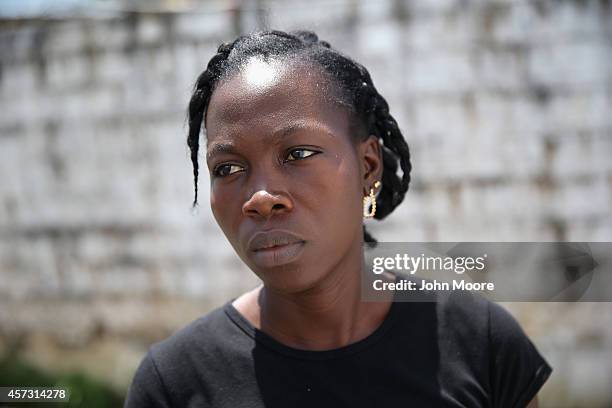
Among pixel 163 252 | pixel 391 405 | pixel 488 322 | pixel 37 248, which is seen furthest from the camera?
pixel 37 248

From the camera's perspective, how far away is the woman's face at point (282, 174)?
5.25 feet

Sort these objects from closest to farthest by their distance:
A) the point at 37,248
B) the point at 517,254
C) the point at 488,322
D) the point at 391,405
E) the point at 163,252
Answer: the point at 391,405
the point at 488,322
the point at 517,254
the point at 163,252
the point at 37,248

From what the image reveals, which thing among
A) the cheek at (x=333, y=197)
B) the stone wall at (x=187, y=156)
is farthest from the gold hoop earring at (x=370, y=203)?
the stone wall at (x=187, y=156)

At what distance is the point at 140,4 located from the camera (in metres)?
4.86

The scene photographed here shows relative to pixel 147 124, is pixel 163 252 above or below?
below

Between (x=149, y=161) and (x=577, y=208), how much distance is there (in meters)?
2.63

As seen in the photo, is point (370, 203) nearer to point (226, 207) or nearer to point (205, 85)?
point (226, 207)

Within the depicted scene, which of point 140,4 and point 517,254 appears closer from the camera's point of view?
point 517,254

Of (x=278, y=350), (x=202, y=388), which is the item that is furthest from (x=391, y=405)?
(x=202, y=388)

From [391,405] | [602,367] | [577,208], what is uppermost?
[577,208]

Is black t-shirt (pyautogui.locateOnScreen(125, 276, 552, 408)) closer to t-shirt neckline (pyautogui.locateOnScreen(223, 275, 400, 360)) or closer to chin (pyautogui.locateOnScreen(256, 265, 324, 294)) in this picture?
t-shirt neckline (pyautogui.locateOnScreen(223, 275, 400, 360))

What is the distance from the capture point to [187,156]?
394 centimetres

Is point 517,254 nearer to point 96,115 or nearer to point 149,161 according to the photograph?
point 149,161

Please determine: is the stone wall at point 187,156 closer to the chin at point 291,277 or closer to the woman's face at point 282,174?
the woman's face at point 282,174
